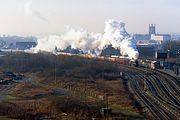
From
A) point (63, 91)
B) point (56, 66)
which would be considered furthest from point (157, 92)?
point (56, 66)

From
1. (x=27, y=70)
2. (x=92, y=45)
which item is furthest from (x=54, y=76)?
(x=92, y=45)

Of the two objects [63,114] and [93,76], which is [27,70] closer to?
[93,76]

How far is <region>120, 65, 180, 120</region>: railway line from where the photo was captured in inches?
1216

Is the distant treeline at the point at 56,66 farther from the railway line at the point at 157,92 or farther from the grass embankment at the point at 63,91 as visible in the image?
the railway line at the point at 157,92

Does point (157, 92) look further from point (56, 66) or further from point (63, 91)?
point (56, 66)

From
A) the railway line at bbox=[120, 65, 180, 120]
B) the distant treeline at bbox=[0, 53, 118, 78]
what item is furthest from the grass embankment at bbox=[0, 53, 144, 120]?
the railway line at bbox=[120, 65, 180, 120]

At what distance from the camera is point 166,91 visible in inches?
1650

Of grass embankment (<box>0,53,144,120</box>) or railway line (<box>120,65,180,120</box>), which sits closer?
railway line (<box>120,65,180,120</box>)

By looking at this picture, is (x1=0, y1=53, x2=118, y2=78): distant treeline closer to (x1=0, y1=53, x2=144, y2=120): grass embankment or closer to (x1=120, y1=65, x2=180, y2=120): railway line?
(x1=0, y1=53, x2=144, y2=120): grass embankment

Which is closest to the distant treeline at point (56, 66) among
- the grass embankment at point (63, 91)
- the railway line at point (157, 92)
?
the grass embankment at point (63, 91)

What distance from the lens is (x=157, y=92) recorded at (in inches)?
1633

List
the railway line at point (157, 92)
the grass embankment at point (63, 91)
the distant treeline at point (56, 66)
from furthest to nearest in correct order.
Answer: the distant treeline at point (56, 66) → the grass embankment at point (63, 91) → the railway line at point (157, 92)

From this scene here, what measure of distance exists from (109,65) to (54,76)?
11.7 meters

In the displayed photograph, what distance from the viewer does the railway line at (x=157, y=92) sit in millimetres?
30878
